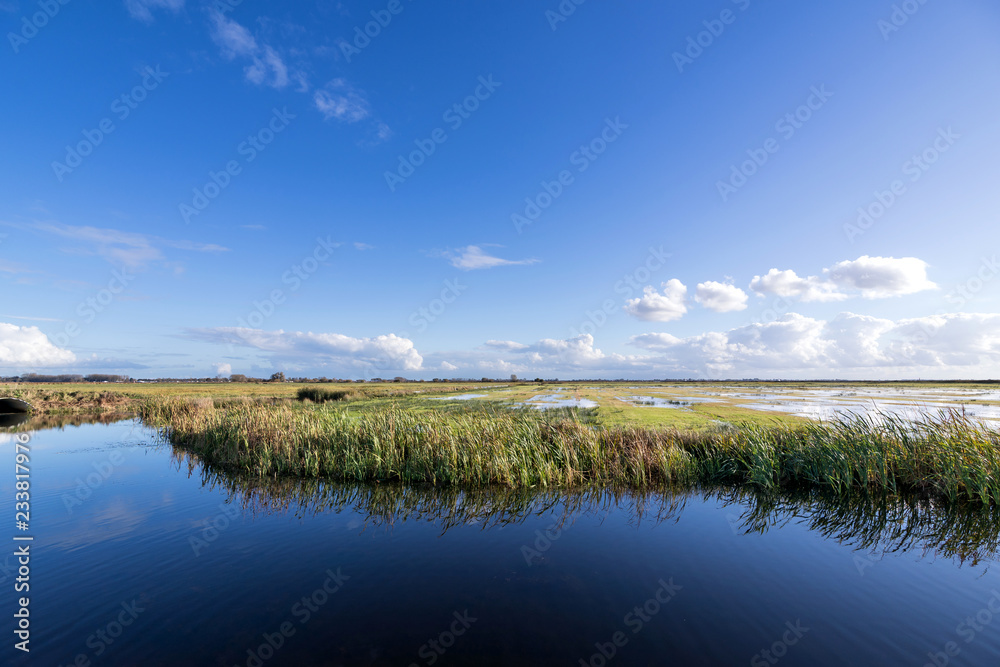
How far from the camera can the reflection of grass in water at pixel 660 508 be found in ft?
39.1

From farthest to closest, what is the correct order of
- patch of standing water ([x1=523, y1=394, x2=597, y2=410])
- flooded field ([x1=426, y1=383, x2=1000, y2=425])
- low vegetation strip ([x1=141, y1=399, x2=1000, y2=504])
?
1. patch of standing water ([x1=523, y1=394, x2=597, y2=410])
2. flooded field ([x1=426, y1=383, x2=1000, y2=425])
3. low vegetation strip ([x1=141, y1=399, x2=1000, y2=504])

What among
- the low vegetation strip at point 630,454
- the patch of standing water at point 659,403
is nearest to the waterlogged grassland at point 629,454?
the low vegetation strip at point 630,454

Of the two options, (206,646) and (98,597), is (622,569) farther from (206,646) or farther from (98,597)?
(98,597)

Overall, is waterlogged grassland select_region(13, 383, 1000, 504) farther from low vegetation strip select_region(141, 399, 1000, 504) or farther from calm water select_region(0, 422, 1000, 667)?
calm water select_region(0, 422, 1000, 667)

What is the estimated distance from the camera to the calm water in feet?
22.2

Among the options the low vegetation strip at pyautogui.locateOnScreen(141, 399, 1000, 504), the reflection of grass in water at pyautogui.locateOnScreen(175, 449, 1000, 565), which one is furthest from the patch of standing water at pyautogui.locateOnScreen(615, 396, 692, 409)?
the reflection of grass in water at pyautogui.locateOnScreen(175, 449, 1000, 565)

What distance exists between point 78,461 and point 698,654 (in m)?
29.5

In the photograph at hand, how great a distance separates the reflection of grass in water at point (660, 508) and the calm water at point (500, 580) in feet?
0.36

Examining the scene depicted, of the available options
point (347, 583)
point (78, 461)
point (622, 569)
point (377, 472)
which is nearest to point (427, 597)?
point (347, 583)

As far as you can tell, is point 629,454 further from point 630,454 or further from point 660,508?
point 660,508

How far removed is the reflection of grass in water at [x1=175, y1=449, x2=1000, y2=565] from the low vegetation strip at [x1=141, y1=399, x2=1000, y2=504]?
0.75 meters

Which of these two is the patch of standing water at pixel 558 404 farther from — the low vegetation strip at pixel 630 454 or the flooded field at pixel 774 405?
the low vegetation strip at pixel 630 454

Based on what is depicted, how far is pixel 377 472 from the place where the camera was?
18.0 meters

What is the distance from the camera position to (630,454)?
1833 centimetres
